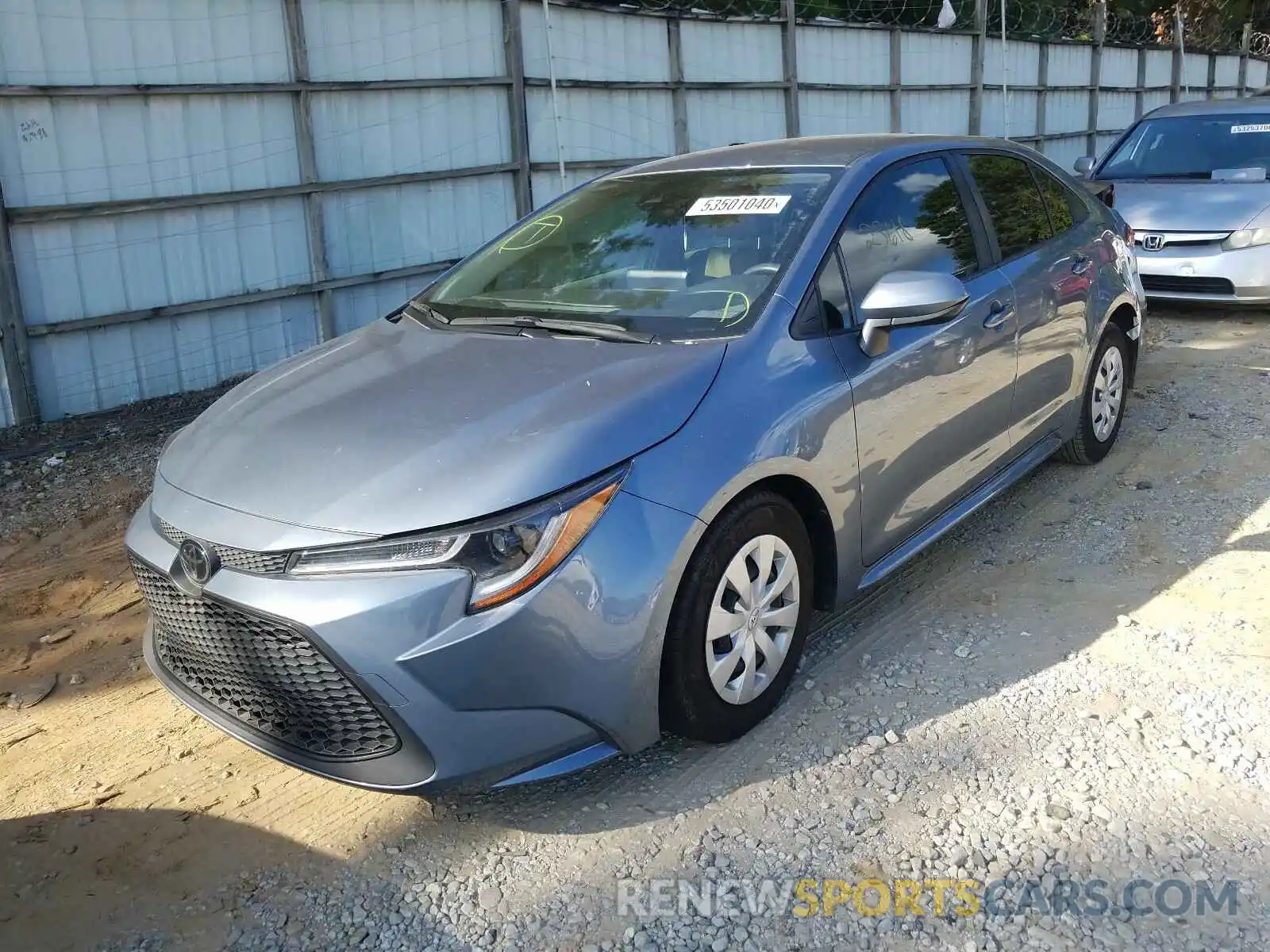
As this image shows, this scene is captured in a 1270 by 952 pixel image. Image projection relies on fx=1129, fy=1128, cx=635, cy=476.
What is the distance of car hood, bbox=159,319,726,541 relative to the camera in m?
2.64

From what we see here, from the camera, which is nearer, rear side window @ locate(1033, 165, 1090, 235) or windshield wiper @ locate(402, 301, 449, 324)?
windshield wiper @ locate(402, 301, 449, 324)

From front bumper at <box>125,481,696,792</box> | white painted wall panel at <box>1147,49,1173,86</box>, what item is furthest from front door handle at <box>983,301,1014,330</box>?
white painted wall panel at <box>1147,49,1173,86</box>

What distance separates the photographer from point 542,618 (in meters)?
2.56

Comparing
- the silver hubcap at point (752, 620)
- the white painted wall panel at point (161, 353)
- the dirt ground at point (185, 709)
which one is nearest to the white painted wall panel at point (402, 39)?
the white painted wall panel at point (161, 353)

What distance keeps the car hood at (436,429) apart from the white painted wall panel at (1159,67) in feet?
61.0

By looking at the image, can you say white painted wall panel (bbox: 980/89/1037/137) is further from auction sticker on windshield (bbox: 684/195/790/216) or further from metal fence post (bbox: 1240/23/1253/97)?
auction sticker on windshield (bbox: 684/195/790/216)

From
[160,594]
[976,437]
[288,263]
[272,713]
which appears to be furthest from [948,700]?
[288,263]

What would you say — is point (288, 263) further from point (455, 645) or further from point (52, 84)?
point (455, 645)

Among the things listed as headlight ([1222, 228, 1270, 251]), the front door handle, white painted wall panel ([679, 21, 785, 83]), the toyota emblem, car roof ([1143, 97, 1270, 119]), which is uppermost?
white painted wall panel ([679, 21, 785, 83])

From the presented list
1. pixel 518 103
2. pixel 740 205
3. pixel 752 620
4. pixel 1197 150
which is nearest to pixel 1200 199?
pixel 1197 150

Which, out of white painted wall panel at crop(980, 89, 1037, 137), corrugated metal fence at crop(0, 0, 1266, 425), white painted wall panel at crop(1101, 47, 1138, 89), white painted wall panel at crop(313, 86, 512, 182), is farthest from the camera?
white painted wall panel at crop(1101, 47, 1138, 89)

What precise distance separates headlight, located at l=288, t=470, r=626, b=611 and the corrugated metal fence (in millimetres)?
4531

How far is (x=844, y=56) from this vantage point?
11977 mm

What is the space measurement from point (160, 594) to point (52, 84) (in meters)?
4.46
